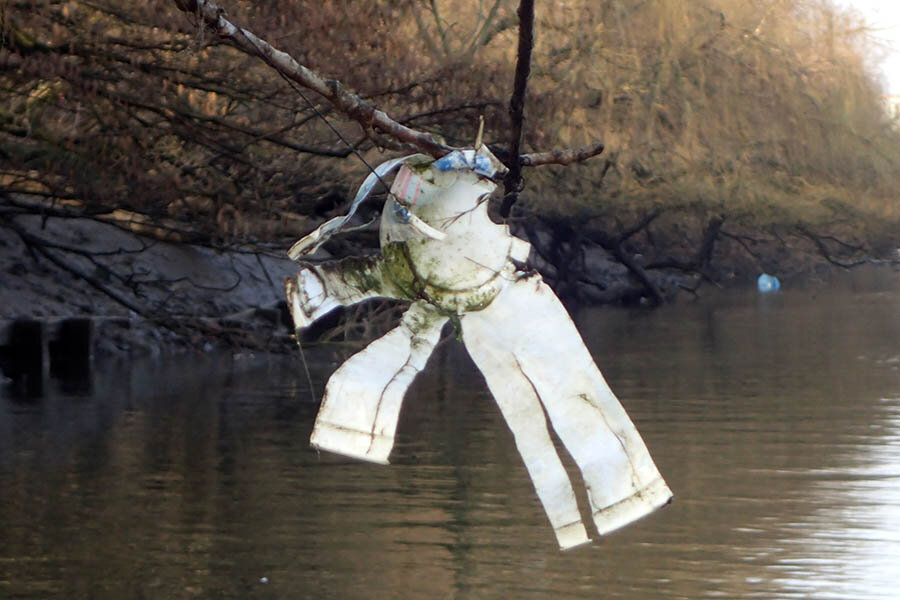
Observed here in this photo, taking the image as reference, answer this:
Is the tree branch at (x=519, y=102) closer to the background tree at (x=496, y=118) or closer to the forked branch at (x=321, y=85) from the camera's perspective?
the forked branch at (x=321, y=85)

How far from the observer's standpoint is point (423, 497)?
12.3m

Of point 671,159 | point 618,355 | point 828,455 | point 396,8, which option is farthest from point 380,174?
point 671,159

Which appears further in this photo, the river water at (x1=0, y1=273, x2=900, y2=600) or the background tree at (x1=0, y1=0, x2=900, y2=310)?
the background tree at (x1=0, y1=0, x2=900, y2=310)

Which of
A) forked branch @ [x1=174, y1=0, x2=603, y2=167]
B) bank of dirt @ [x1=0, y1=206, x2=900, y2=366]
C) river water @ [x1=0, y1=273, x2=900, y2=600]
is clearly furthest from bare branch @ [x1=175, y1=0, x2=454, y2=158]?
bank of dirt @ [x1=0, y1=206, x2=900, y2=366]

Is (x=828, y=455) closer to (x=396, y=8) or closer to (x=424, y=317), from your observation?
(x=396, y=8)

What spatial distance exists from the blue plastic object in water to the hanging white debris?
45.5 m

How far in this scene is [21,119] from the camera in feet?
48.1

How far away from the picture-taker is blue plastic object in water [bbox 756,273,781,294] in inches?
1859

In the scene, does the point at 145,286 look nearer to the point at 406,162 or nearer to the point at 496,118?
the point at 496,118

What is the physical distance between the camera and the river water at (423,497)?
372 inches

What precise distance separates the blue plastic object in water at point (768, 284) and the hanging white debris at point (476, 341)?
149 feet

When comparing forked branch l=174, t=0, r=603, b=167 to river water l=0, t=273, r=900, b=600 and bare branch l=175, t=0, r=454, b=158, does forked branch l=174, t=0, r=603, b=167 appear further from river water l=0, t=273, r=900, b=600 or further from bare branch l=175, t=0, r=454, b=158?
river water l=0, t=273, r=900, b=600

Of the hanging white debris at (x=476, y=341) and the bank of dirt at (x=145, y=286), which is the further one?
the bank of dirt at (x=145, y=286)

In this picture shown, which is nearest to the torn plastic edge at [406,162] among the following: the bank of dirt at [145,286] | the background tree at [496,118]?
the background tree at [496,118]
